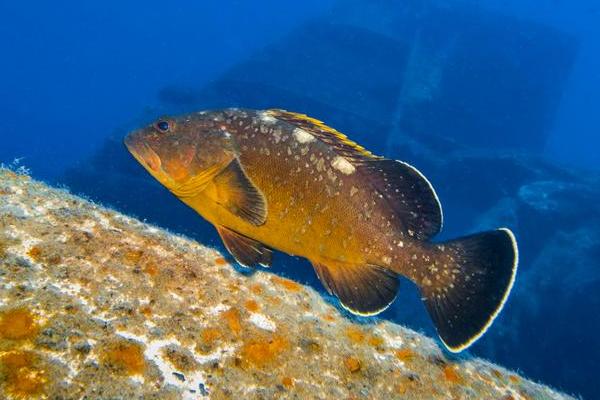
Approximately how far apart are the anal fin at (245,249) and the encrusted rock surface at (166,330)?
497mm

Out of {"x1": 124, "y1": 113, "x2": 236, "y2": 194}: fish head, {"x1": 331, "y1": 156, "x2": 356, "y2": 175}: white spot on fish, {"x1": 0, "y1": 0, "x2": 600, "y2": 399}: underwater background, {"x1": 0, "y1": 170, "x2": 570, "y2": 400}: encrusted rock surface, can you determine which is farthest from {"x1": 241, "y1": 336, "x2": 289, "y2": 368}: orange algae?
{"x1": 0, "y1": 0, "x2": 600, "y2": 399}: underwater background

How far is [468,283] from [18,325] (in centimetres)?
290

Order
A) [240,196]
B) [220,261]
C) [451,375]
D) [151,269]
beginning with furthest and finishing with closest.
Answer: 1. [220,261]
2. [451,375]
3. [151,269]
4. [240,196]

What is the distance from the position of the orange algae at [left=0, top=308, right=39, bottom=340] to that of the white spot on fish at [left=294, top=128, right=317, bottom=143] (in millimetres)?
2085

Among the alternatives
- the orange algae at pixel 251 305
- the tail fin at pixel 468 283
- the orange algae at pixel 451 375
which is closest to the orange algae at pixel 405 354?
the orange algae at pixel 451 375

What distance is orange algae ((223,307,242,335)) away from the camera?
2.88m

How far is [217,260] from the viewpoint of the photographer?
11.8ft

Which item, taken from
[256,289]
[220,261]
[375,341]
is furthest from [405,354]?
[220,261]

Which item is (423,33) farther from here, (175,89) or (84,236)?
(84,236)

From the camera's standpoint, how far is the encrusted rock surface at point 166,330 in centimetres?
222

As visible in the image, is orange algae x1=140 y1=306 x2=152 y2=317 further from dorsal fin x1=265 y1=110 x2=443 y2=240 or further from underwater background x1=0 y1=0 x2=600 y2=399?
underwater background x1=0 y1=0 x2=600 y2=399

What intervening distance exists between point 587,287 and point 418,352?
52.9 feet

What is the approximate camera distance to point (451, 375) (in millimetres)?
3227

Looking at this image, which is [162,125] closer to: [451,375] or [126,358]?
[126,358]
